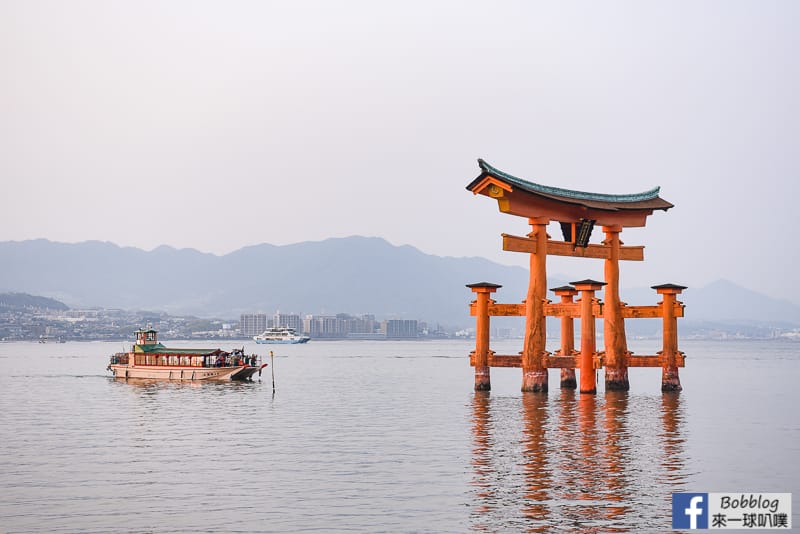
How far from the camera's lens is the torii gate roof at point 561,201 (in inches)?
1797

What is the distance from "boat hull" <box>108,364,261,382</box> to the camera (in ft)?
255

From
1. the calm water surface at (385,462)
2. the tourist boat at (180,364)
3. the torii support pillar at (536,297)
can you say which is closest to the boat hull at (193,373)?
the tourist boat at (180,364)

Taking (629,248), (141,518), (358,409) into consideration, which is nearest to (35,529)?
(141,518)

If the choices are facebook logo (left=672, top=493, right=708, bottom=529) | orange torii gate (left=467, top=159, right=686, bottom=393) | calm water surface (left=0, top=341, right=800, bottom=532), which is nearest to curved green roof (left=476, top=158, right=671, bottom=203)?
orange torii gate (left=467, top=159, right=686, bottom=393)

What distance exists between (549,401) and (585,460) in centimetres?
2237

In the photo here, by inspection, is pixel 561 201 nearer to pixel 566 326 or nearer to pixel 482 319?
pixel 482 319

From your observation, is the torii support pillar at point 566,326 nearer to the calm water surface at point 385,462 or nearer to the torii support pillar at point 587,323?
the calm water surface at point 385,462

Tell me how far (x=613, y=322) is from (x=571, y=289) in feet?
13.1

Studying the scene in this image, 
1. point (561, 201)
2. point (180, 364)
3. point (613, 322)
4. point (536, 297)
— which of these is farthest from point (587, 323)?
point (180, 364)

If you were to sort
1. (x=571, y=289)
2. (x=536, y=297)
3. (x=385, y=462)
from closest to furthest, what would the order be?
(x=385, y=462)
(x=536, y=297)
(x=571, y=289)

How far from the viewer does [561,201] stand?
48031 mm

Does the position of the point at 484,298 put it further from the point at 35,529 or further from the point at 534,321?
the point at 35,529

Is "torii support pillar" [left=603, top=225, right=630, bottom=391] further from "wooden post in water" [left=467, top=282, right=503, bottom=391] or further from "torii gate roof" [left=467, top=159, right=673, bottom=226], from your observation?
"wooden post in water" [left=467, top=282, right=503, bottom=391]

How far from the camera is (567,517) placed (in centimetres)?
2183
